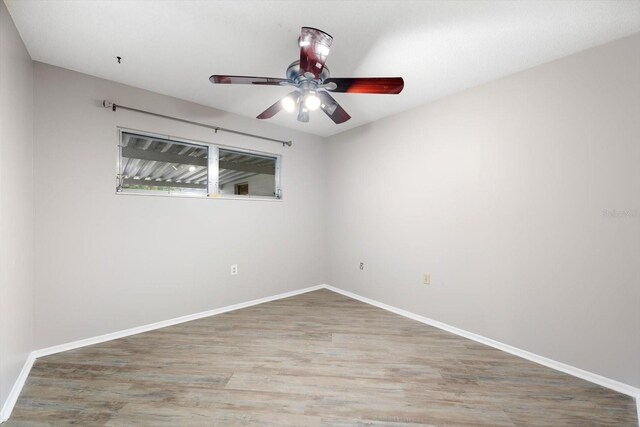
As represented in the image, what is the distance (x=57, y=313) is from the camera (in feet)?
6.84

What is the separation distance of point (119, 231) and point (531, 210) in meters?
3.72

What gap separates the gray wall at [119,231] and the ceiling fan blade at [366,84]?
1.81 metres

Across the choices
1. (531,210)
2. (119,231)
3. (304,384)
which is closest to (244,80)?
(119,231)

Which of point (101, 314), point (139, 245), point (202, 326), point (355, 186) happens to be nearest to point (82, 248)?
point (139, 245)

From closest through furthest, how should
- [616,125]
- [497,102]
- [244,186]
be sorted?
[616,125] < [497,102] < [244,186]

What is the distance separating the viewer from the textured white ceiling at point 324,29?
149 centimetres

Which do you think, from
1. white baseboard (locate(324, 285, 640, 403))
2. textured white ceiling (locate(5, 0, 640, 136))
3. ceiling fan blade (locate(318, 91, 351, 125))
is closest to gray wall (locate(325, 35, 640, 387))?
white baseboard (locate(324, 285, 640, 403))

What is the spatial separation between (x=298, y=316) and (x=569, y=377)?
2.35 metres

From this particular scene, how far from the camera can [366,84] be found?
1688 millimetres

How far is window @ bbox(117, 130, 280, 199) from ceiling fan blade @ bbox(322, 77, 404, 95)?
72.1 inches

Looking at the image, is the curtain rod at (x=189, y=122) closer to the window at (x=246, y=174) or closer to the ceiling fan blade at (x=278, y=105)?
the window at (x=246, y=174)

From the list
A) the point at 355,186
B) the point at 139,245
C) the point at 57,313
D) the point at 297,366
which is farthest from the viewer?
the point at 355,186

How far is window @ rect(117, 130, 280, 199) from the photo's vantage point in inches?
97.9

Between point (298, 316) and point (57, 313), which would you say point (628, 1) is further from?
point (57, 313)
